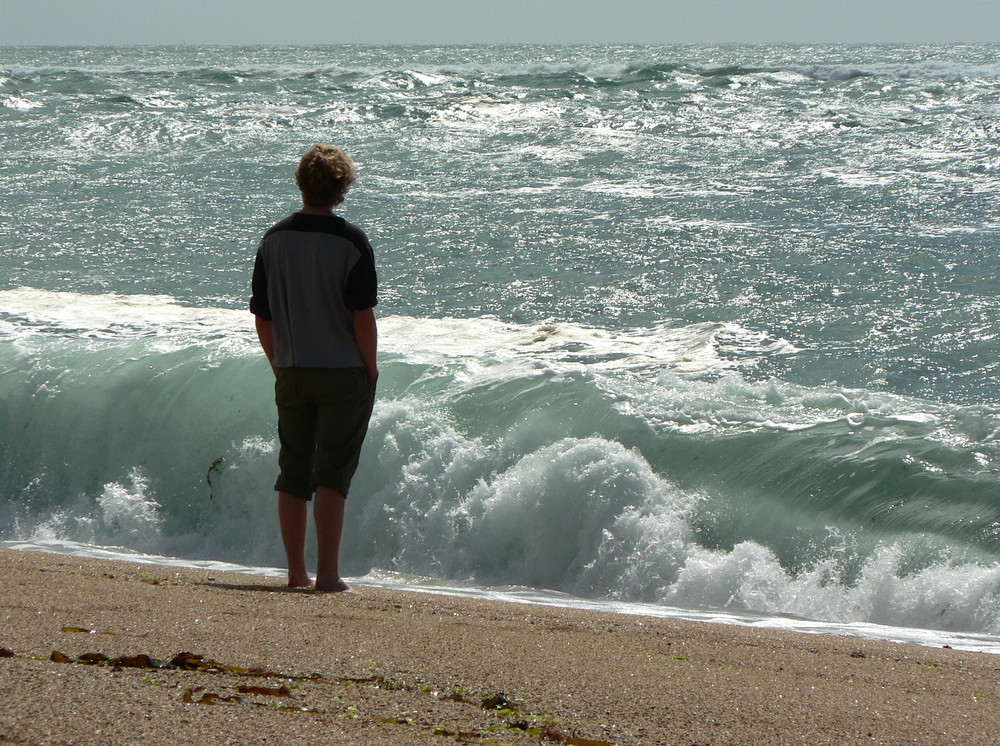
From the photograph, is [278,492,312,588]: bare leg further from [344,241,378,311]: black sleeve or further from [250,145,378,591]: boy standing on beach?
[344,241,378,311]: black sleeve

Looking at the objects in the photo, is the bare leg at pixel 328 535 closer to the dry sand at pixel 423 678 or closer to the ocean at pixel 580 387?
the dry sand at pixel 423 678

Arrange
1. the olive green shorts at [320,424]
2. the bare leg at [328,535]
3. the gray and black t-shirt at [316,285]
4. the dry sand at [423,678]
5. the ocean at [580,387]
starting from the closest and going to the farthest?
the dry sand at [423,678], the gray and black t-shirt at [316,285], the olive green shorts at [320,424], the bare leg at [328,535], the ocean at [580,387]

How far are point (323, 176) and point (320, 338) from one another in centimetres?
59

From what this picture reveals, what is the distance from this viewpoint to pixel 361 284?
396 centimetres

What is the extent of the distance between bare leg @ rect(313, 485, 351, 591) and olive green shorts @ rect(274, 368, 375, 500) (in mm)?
68

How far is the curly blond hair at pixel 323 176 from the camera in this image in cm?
396

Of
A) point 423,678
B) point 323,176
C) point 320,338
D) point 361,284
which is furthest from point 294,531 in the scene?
point 423,678

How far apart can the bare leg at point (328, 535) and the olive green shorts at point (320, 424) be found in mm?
68

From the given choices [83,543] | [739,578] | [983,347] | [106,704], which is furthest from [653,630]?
[983,347]

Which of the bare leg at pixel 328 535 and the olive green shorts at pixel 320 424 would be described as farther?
the bare leg at pixel 328 535

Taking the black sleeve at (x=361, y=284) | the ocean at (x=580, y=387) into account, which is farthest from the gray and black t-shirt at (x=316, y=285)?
the ocean at (x=580, y=387)

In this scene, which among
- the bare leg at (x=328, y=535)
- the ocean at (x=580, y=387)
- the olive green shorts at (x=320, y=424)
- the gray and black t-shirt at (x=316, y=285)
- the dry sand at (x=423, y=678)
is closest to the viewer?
the dry sand at (x=423, y=678)

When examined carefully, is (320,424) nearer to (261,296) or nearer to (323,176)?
(261,296)

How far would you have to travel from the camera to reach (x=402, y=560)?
19.6 feet
